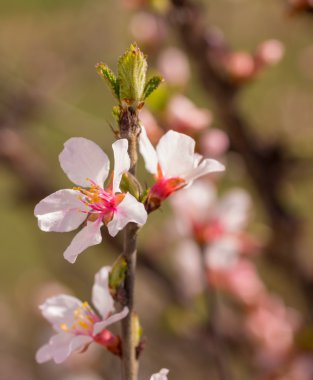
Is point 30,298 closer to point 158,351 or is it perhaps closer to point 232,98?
point 158,351

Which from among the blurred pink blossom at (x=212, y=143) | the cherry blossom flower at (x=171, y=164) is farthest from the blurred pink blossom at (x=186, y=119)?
the cherry blossom flower at (x=171, y=164)

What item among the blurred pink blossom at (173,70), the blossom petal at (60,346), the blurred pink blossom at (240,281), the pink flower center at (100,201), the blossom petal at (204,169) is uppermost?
the blurred pink blossom at (173,70)

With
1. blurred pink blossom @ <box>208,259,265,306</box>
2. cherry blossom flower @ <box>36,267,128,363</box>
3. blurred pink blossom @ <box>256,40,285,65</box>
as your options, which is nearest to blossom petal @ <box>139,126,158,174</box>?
cherry blossom flower @ <box>36,267,128,363</box>

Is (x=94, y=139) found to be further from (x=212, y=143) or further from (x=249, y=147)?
(x=212, y=143)

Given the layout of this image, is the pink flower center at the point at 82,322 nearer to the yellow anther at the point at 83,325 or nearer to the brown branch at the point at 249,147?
the yellow anther at the point at 83,325

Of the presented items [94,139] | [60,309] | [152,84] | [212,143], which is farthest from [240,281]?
[152,84]

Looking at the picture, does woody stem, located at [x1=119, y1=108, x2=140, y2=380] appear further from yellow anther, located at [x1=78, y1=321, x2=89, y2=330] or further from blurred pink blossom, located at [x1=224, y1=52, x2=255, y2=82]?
blurred pink blossom, located at [x1=224, y1=52, x2=255, y2=82]
